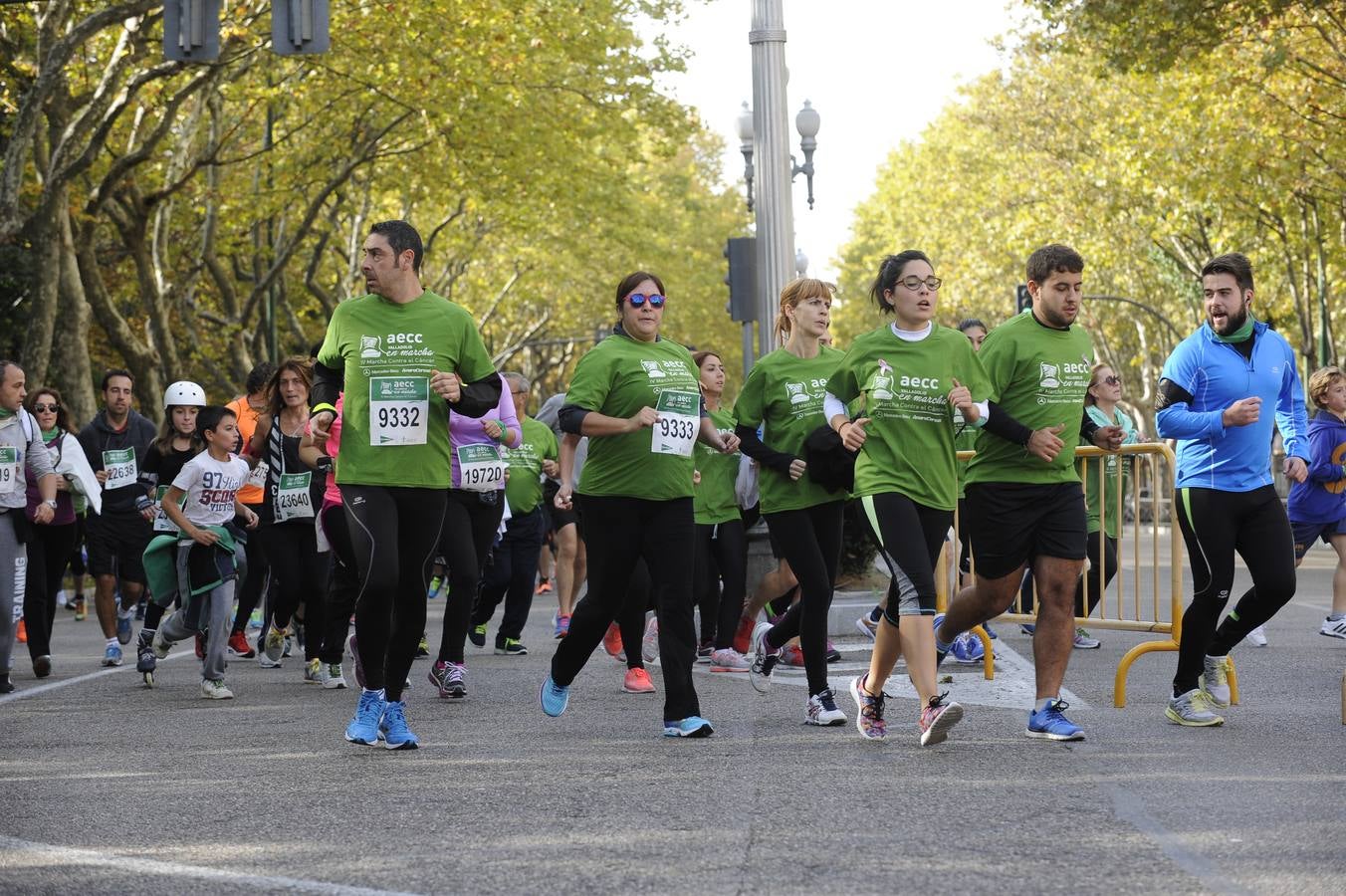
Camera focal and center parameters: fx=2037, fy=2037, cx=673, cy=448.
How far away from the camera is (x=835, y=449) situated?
821cm

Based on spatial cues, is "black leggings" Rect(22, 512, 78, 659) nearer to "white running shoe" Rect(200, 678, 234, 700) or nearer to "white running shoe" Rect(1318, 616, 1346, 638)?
"white running shoe" Rect(200, 678, 234, 700)

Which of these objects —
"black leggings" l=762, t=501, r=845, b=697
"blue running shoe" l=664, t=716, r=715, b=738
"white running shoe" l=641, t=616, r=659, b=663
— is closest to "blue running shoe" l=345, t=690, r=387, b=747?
"blue running shoe" l=664, t=716, r=715, b=738

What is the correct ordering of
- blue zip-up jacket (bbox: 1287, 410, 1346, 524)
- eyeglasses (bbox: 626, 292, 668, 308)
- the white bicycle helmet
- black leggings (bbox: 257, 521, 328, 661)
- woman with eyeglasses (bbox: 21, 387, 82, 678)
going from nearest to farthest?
eyeglasses (bbox: 626, 292, 668, 308) < black leggings (bbox: 257, 521, 328, 661) < woman with eyeglasses (bbox: 21, 387, 82, 678) < the white bicycle helmet < blue zip-up jacket (bbox: 1287, 410, 1346, 524)

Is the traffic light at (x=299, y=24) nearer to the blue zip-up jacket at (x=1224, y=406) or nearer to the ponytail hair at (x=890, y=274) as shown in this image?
the ponytail hair at (x=890, y=274)

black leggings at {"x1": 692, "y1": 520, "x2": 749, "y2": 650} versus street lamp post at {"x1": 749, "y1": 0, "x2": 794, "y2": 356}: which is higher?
street lamp post at {"x1": 749, "y1": 0, "x2": 794, "y2": 356}

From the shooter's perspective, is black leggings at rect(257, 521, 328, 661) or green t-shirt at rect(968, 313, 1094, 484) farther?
black leggings at rect(257, 521, 328, 661)

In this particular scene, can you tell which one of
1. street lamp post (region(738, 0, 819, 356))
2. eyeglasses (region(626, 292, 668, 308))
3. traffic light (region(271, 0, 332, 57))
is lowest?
eyeglasses (region(626, 292, 668, 308))

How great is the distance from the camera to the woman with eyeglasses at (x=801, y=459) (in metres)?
8.34

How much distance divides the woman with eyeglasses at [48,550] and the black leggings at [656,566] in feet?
14.2

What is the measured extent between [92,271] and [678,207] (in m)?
34.3

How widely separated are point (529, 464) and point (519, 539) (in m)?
0.60

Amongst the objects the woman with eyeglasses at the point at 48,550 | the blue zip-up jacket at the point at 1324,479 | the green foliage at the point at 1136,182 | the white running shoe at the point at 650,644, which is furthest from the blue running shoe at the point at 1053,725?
the green foliage at the point at 1136,182

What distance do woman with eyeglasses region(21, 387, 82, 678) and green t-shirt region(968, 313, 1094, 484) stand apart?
576cm

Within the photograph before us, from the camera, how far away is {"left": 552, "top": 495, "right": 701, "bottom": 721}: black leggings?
26.3 ft
